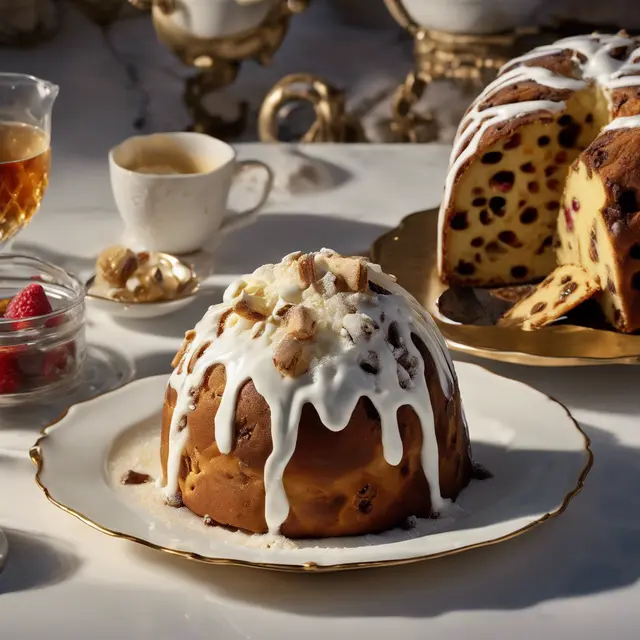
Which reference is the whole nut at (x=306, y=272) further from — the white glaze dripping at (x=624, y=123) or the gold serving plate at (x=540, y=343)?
the white glaze dripping at (x=624, y=123)

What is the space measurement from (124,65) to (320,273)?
222 cm

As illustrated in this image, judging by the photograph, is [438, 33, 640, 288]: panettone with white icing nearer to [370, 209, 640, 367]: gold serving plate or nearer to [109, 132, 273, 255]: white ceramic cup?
[370, 209, 640, 367]: gold serving plate

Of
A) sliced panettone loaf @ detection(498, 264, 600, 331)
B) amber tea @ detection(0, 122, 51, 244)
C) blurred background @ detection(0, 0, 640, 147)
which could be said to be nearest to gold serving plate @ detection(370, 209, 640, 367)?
sliced panettone loaf @ detection(498, 264, 600, 331)

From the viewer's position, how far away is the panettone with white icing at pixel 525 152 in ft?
5.63

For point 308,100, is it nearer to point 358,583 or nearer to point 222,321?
point 222,321

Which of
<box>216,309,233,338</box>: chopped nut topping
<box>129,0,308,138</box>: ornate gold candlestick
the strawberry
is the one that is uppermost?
<box>216,309,233,338</box>: chopped nut topping

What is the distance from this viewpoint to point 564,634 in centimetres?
100

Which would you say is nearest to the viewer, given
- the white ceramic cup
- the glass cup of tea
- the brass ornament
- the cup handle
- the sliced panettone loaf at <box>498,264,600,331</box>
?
the sliced panettone loaf at <box>498,264,600,331</box>

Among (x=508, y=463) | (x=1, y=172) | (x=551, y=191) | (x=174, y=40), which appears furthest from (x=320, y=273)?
(x=174, y=40)

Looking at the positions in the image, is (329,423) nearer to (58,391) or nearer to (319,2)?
(58,391)

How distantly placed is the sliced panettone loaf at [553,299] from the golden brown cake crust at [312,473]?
45cm

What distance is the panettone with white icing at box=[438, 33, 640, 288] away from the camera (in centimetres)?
171

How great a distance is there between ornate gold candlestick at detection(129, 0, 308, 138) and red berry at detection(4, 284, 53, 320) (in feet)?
4.74

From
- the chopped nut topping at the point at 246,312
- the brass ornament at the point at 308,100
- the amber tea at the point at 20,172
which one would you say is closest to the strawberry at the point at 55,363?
the amber tea at the point at 20,172
